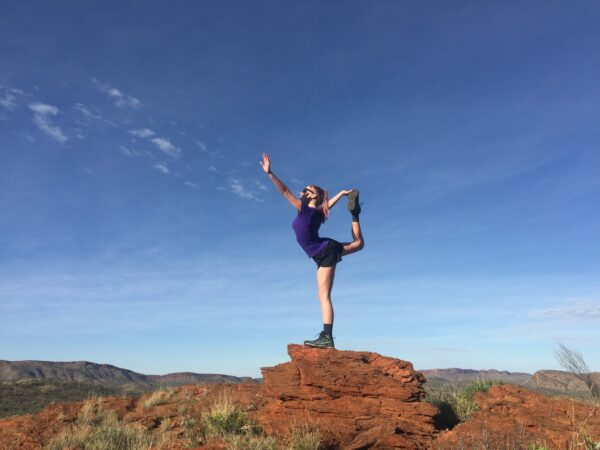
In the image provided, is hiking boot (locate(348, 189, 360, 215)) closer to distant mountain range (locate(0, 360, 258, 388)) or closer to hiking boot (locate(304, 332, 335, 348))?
hiking boot (locate(304, 332, 335, 348))

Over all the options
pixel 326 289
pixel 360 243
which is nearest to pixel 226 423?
pixel 326 289

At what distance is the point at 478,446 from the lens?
6430 millimetres

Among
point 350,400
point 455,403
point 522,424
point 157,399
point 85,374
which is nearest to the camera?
point 522,424

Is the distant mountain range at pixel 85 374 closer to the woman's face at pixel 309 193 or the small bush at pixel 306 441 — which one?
the woman's face at pixel 309 193

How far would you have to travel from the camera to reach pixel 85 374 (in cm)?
9869

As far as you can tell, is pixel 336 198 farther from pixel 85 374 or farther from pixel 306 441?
pixel 85 374

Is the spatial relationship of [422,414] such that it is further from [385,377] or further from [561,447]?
[561,447]

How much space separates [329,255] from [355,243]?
686 millimetres

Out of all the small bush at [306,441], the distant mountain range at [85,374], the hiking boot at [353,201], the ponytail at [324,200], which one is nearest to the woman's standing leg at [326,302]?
the ponytail at [324,200]

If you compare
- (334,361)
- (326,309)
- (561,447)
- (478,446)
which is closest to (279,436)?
(334,361)

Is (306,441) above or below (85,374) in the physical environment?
below

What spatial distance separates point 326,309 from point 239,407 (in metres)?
3.25

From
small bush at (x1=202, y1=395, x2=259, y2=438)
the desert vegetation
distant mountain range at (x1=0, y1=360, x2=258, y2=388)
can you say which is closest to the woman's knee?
the desert vegetation

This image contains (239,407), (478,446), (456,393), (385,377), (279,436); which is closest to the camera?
(478,446)
